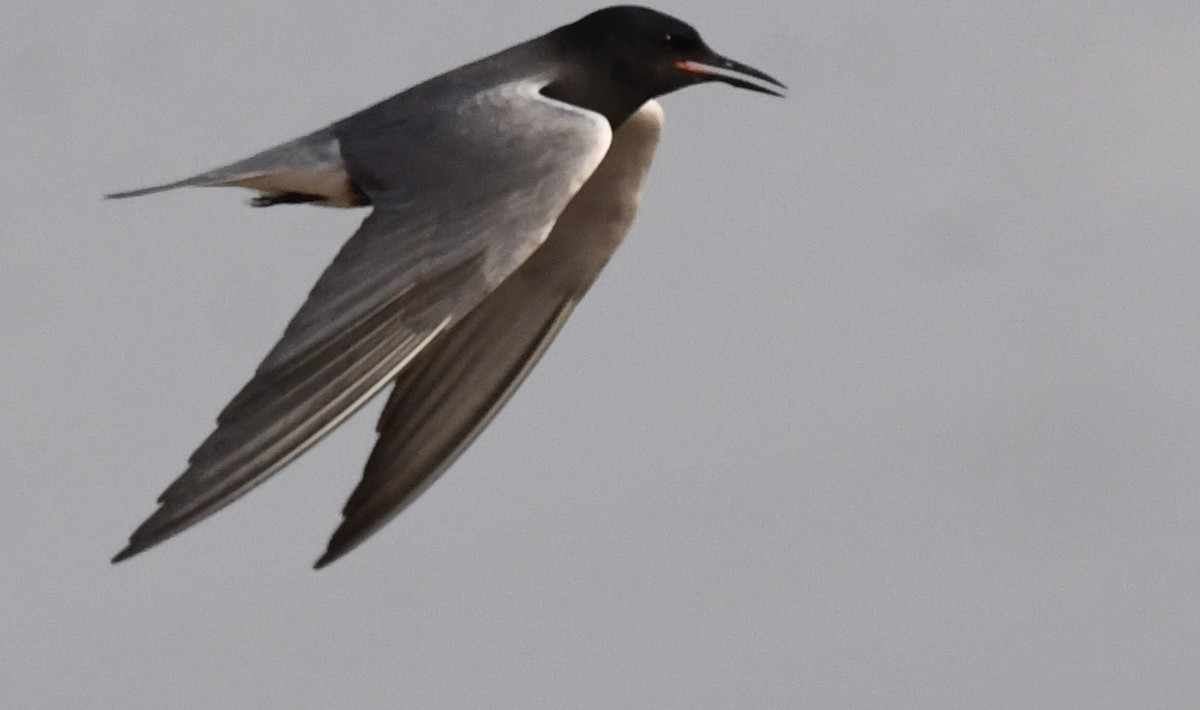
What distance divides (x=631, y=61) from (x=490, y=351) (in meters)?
1.37

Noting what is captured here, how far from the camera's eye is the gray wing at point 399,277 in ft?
38.6

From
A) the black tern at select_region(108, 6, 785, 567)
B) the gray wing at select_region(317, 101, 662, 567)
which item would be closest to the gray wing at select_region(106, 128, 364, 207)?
the black tern at select_region(108, 6, 785, 567)

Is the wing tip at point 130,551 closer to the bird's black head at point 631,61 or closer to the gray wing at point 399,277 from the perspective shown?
the gray wing at point 399,277

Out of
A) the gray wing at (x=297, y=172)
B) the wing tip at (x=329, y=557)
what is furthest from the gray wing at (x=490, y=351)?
the gray wing at (x=297, y=172)

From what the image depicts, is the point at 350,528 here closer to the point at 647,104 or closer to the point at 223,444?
the point at 223,444

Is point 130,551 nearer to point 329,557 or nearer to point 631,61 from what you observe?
point 329,557

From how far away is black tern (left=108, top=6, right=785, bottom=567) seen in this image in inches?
471

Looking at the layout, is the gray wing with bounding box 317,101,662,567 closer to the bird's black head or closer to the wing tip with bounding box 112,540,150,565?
the bird's black head

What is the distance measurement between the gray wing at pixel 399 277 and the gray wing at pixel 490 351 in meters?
1.13

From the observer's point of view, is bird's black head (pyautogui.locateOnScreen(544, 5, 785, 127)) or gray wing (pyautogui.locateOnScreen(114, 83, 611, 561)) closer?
gray wing (pyautogui.locateOnScreen(114, 83, 611, 561))

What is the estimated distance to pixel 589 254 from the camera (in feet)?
47.5

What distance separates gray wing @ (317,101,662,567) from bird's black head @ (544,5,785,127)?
345 millimetres

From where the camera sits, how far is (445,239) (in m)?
12.5

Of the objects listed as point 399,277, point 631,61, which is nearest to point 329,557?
point 399,277
